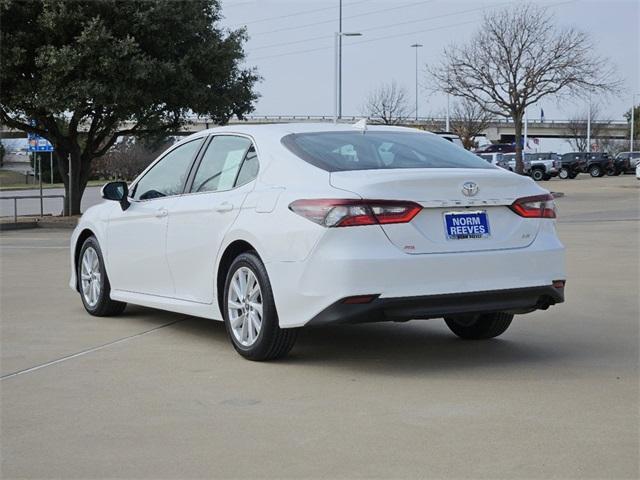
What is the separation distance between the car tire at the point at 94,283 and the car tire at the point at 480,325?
306 centimetres

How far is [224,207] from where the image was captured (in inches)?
283

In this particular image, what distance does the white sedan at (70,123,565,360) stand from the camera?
20.5 feet

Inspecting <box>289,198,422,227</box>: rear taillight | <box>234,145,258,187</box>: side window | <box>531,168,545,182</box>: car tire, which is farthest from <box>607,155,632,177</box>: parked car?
<box>289,198,422,227</box>: rear taillight

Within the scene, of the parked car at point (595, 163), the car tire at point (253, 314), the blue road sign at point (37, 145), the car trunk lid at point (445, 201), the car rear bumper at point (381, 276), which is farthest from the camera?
the parked car at point (595, 163)

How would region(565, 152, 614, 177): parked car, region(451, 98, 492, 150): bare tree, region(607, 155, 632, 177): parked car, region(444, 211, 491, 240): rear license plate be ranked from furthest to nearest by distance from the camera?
region(451, 98, 492, 150): bare tree
region(607, 155, 632, 177): parked car
region(565, 152, 614, 177): parked car
region(444, 211, 491, 240): rear license plate

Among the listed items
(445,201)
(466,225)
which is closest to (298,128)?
(445,201)

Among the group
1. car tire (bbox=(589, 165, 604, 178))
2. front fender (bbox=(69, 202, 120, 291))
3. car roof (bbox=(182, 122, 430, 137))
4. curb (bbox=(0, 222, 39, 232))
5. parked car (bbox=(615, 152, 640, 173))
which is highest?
parked car (bbox=(615, 152, 640, 173))

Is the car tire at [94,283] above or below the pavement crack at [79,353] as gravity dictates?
above

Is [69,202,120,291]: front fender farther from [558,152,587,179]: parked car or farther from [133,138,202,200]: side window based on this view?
[558,152,587,179]: parked car

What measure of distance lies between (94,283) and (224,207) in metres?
2.52

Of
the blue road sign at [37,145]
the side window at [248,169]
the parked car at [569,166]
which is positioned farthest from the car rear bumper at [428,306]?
the parked car at [569,166]

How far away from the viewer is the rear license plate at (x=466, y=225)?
6434mm

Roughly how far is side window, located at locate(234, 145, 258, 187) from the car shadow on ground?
1234mm

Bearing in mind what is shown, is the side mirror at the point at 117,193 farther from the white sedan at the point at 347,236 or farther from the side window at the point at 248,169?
the side window at the point at 248,169
